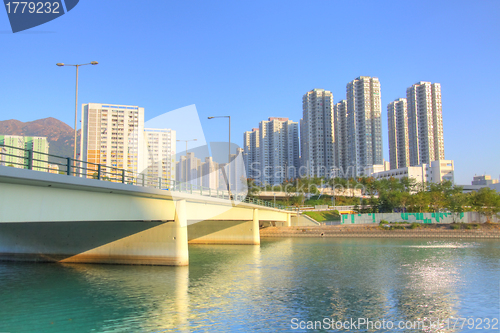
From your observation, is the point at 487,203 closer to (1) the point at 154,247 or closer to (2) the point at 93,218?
(1) the point at 154,247

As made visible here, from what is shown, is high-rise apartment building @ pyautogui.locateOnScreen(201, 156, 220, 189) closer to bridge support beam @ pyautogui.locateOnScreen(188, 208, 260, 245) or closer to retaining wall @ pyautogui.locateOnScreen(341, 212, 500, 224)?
bridge support beam @ pyautogui.locateOnScreen(188, 208, 260, 245)

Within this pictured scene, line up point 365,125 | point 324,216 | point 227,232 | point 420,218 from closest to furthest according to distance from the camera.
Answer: point 227,232, point 420,218, point 324,216, point 365,125

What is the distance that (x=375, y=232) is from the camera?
232 feet

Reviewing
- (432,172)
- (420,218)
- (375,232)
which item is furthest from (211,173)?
(432,172)

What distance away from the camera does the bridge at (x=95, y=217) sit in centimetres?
1711

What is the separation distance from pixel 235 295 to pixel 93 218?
30.4ft

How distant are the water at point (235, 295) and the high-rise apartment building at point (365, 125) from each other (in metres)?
165

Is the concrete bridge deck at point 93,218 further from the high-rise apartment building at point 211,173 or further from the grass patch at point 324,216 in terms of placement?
the grass patch at point 324,216

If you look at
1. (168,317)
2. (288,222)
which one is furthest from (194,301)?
(288,222)

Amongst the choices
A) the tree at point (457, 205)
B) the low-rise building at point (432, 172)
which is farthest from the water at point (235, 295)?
the low-rise building at point (432, 172)

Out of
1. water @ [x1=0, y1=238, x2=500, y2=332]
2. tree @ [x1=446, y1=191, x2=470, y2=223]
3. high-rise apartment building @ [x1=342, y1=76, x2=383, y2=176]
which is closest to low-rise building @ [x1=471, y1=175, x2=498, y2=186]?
high-rise apartment building @ [x1=342, y1=76, x2=383, y2=176]

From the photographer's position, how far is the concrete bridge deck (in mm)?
17047

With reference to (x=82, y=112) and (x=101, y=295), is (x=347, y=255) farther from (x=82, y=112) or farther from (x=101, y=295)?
(x=82, y=112)

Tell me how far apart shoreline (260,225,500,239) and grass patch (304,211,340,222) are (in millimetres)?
14440
